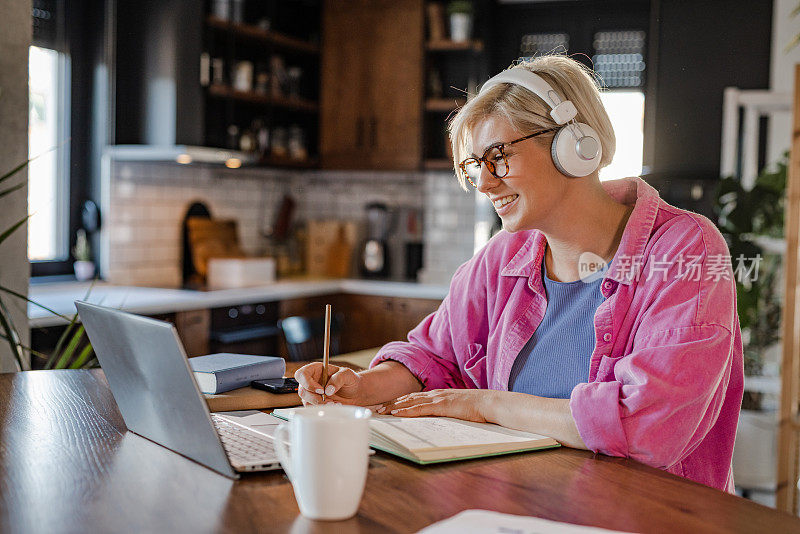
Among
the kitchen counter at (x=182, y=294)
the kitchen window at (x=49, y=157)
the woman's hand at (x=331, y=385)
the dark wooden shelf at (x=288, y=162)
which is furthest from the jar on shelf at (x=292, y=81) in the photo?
the woman's hand at (x=331, y=385)

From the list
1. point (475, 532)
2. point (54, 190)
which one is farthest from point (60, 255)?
point (475, 532)

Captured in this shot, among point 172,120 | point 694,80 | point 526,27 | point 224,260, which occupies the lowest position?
point 224,260

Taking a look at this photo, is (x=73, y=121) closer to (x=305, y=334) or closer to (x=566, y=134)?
(x=305, y=334)

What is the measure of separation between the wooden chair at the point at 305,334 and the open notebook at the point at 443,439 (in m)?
1.73

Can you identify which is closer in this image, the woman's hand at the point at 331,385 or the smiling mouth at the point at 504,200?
the woman's hand at the point at 331,385

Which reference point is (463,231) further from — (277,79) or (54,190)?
(54,190)

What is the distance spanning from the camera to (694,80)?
15.0 feet

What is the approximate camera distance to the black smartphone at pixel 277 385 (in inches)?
61.7

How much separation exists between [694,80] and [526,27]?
1.11m

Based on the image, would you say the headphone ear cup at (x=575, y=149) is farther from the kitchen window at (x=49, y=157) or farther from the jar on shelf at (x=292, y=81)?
the jar on shelf at (x=292, y=81)

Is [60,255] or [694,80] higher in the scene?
[694,80]

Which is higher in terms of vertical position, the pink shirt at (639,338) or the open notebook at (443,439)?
the pink shirt at (639,338)

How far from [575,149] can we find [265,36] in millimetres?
3558

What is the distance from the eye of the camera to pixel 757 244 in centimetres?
382
